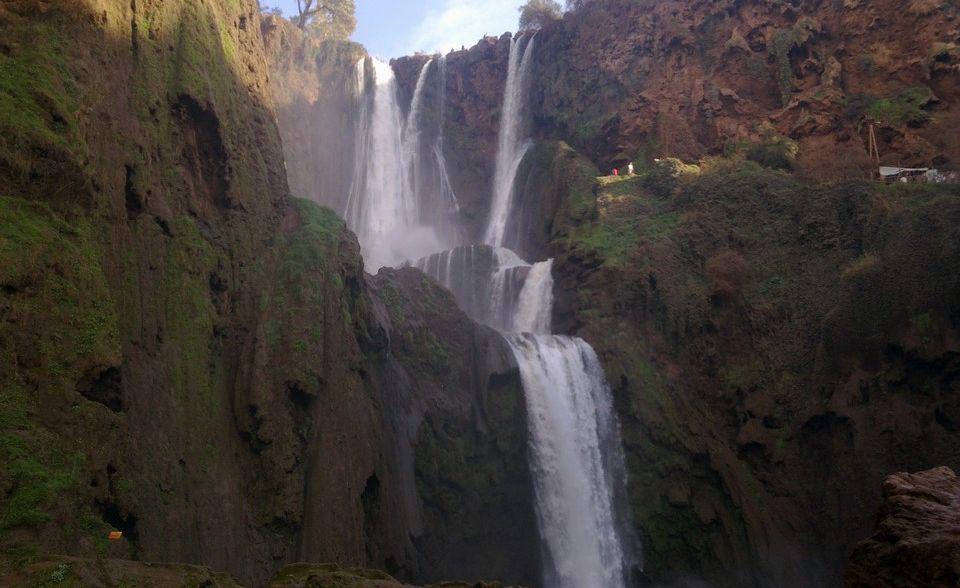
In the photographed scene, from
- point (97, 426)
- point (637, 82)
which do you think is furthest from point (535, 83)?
point (97, 426)

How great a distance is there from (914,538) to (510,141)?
113 ft

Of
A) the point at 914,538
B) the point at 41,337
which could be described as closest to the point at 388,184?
the point at 41,337

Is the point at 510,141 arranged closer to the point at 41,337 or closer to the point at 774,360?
the point at 774,360

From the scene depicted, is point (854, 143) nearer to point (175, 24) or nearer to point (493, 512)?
point (493, 512)

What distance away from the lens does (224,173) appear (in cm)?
1652

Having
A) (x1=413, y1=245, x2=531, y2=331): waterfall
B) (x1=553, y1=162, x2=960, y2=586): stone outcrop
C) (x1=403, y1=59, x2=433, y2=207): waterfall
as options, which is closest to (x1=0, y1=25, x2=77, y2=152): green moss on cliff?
(x1=553, y1=162, x2=960, y2=586): stone outcrop

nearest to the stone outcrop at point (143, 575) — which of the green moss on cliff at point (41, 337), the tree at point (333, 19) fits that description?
the green moss on cliff at point (41, 337)

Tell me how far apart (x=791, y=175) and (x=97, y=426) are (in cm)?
2605

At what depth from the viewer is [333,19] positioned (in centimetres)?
5750

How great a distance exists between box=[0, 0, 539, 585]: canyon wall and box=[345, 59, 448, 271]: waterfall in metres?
20.1

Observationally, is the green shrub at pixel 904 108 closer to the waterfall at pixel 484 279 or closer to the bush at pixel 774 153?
the bush at pixel 774 153

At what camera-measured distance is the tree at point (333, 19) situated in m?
56.6

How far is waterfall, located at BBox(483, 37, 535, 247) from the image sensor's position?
3881cm

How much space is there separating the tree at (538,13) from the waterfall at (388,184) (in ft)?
25.5
